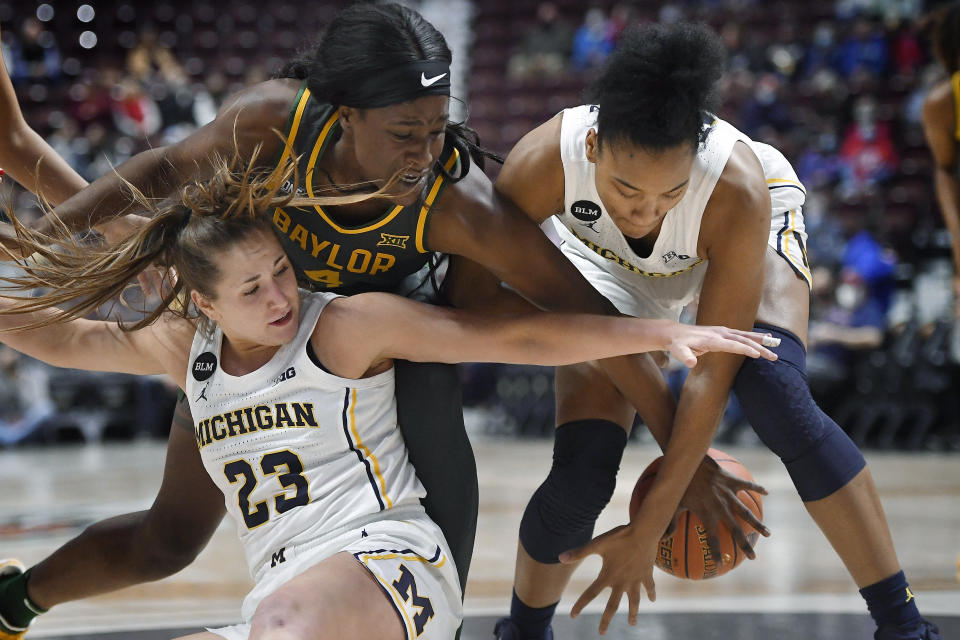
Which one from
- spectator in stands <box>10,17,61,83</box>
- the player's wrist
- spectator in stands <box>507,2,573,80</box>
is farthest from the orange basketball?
spectator in stands <box>10,17,61,83</box>

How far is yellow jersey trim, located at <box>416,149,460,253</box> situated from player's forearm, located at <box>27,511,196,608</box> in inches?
43.4

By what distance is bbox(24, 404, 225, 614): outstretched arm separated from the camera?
2871 millimetres

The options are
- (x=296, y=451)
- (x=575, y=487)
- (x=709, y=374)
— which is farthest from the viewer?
(x=575, y=487)

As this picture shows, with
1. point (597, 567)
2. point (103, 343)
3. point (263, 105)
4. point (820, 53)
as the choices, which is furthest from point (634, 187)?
point (820, 53)

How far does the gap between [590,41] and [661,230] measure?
1079 centimetres

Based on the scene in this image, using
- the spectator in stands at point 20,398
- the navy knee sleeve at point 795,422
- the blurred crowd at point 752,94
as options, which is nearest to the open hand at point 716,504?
the navy knee sleeve at point 795,422

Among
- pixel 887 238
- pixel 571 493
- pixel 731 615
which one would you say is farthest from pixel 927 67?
pixel 571 493

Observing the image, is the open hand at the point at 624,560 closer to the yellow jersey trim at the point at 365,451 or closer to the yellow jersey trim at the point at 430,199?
the yellow jersey trim at the point at 365,451

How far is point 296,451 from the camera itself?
7.71 ft

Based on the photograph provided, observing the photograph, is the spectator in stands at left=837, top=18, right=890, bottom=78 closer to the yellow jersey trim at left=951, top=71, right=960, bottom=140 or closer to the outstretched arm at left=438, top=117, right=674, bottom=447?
the yellow jersey trim at left=951, top=71, right=960, bottom=140

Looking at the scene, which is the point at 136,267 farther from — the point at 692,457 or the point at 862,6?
the point at 862,6

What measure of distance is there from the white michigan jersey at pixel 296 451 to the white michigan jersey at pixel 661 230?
746mm

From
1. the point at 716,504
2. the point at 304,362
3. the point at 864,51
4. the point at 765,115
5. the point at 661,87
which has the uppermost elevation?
the point at 661,87

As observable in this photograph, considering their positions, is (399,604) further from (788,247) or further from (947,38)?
(947,38)
